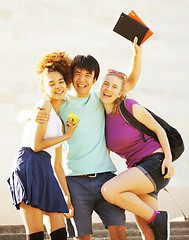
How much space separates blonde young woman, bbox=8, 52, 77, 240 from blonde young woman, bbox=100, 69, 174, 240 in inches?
12.3

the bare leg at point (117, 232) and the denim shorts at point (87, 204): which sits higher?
the denim shorts at point (87, 204)

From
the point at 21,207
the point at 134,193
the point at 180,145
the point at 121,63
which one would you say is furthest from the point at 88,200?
the point at 121,63

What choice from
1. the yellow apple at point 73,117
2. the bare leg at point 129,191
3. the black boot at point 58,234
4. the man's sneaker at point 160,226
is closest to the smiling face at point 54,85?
the yellow apple at point 73,117

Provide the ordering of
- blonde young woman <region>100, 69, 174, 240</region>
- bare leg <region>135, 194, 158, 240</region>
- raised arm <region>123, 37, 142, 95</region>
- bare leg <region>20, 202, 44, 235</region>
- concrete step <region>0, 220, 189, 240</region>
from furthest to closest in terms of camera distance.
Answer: concrete step <region>0, 220, 189, 240</region>, raised arm <region>123, 37, 142, 95</region>, bare leg <region>135, 194, 158, 240</region>, blonde young woman <region>100, 69, 174, 240</region>, bare leg <region>20, 202, 44, 235</region>

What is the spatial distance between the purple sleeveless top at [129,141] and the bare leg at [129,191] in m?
0.14

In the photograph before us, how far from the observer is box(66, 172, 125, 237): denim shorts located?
2592 mm

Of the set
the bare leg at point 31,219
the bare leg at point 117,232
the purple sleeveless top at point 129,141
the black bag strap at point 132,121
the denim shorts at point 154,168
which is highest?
the black bag strap at point 132,121

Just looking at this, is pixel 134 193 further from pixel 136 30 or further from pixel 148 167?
pixel 136 30

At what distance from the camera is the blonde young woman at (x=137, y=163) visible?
246 cm

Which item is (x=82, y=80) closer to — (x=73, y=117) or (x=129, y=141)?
(x=73, y=117)

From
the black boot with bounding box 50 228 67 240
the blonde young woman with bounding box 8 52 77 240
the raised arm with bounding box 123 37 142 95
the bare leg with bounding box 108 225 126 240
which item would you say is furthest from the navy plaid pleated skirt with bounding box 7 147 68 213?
the raised arm with bounding box 123 37 142 95

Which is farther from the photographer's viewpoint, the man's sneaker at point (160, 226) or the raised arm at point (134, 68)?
the raised arm at point (134, 68)

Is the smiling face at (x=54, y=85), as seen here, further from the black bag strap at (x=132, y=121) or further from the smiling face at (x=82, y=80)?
the black bag strap at (x=132, y=121)

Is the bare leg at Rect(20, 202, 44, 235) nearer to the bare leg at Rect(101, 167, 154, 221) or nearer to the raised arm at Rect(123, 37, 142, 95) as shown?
the bare leg at Rect(101, 167, 154, 221)
